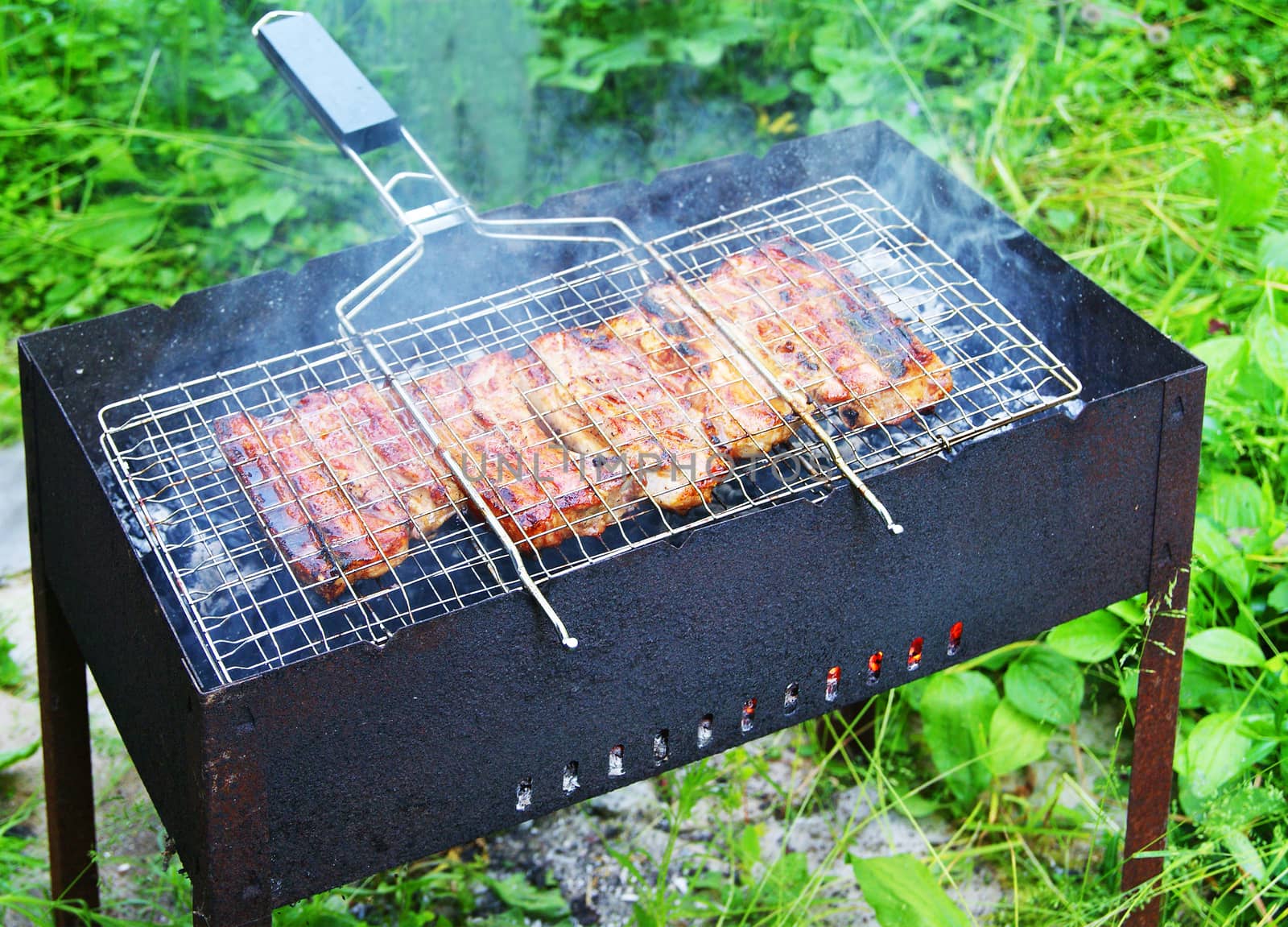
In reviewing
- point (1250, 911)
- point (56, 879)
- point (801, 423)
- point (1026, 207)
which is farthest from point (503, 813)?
point (1026, 207)

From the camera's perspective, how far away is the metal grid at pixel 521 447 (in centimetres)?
263

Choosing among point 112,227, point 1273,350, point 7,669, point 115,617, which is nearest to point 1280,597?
point 1273,350

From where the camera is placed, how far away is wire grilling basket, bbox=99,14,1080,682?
262cm

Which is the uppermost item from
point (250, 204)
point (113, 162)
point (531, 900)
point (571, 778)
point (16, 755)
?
point (571, 778)

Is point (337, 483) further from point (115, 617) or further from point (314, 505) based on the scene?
point (115, 617)

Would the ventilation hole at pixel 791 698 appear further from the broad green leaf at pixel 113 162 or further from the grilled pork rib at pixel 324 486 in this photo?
the broad green leaf at pixel 113 162

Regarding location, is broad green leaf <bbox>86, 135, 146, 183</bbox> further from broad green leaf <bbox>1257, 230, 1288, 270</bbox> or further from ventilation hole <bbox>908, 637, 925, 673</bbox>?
broad green leaf <bbox>1257, 230, 1288, 270</bbox>

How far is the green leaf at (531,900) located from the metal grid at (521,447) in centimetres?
124

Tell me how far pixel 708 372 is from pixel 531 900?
1.59 m

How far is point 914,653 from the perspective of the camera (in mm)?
2834

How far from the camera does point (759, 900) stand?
143 inches

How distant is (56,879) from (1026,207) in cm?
416

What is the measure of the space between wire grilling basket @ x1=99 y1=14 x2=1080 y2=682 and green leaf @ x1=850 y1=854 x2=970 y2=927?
962mm

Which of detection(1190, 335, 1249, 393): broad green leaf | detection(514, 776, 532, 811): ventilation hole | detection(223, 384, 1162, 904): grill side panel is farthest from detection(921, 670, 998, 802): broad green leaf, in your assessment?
detection(514, 776, 532, 811): ventilation hole
